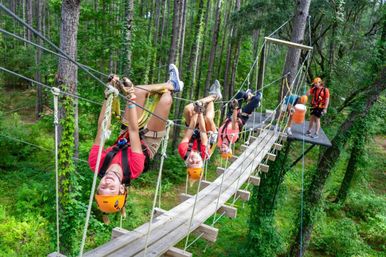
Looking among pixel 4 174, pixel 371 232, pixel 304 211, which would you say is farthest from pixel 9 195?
pixel 371 232

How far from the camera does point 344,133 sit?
6.31 m

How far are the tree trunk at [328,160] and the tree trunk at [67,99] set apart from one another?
4367 millimetres

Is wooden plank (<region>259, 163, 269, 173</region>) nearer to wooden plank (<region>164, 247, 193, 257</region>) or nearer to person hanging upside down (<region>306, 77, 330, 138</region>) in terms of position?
person hanging upside down (<region>306, 77, 330, 138</region>)

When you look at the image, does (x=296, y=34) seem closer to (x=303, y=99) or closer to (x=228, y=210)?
(x=303, y=99)

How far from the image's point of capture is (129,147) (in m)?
2.88

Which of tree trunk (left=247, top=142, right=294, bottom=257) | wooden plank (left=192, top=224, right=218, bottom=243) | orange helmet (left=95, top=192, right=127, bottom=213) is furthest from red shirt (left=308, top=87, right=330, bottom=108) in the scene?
orange helmet (left=95, top=192, right=127, bottom=213)

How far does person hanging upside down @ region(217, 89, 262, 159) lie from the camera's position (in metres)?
5.04

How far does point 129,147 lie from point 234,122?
2660mm

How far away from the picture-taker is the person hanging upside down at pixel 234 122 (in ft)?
16.5

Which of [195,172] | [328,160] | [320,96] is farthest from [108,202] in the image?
[328,160]

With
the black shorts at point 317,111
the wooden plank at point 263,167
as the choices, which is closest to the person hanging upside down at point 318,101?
the black shorts at point 317,111

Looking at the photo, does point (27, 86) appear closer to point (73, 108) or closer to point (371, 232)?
point (73, 108)

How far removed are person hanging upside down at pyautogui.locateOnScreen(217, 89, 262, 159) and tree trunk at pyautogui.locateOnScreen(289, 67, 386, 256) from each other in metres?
1.96

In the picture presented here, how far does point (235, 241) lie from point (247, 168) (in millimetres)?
3955
